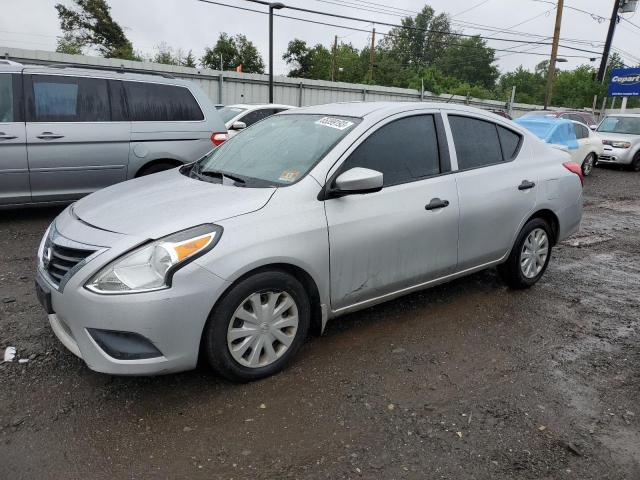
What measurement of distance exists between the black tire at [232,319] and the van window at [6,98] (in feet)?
15.5

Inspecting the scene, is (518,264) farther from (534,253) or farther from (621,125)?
(621,125)

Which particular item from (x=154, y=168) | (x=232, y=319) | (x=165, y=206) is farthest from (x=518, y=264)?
(x=154, y=168)

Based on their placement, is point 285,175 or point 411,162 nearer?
point 285,175

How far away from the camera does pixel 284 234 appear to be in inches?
113

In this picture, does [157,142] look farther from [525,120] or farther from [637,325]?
[525,120]

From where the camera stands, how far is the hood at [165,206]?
108 inches

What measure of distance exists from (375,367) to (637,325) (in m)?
2.40

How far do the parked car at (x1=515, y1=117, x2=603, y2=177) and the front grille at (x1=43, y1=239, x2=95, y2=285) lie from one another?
10.8 m

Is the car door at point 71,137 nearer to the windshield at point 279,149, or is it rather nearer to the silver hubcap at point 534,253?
the windshield at point 279,149

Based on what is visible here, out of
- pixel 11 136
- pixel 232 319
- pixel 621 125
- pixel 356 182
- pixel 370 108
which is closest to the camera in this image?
pixel 232 319

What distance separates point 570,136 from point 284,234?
39.4ft

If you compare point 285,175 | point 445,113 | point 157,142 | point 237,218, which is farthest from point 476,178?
point 157,142

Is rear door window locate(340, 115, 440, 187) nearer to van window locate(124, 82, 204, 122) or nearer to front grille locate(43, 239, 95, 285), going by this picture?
front grille locate(43, 239, 95, 285)

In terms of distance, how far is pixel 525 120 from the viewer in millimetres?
12812
